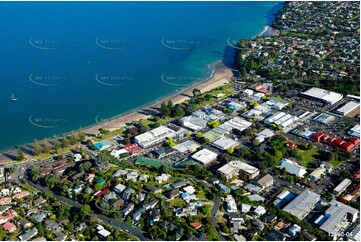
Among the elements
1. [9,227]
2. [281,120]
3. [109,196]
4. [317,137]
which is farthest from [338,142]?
[9,227]

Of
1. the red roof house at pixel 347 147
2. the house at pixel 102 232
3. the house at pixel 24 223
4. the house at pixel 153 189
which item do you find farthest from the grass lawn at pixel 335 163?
the house at pixel 24 223

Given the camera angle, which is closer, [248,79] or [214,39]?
[248,79]

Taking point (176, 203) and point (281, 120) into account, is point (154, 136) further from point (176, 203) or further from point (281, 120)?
point (281, 120)

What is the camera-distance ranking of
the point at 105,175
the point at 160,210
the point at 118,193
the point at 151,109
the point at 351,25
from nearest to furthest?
the point at 160,210 < the point at 118,193 < the point at 105,175 < the point at 151,109 < the point at 351,25

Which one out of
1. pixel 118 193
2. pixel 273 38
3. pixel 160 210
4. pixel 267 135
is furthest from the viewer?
pixel 273 38

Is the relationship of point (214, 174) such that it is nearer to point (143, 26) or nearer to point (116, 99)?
point (116, 99)

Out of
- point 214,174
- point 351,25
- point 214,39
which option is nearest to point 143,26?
point 214,39

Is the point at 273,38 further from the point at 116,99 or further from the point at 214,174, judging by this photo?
the point at 214,174

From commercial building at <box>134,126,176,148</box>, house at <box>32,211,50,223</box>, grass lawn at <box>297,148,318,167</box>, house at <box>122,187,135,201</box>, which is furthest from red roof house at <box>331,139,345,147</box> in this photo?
house at <box>32,211,50,223</box>
